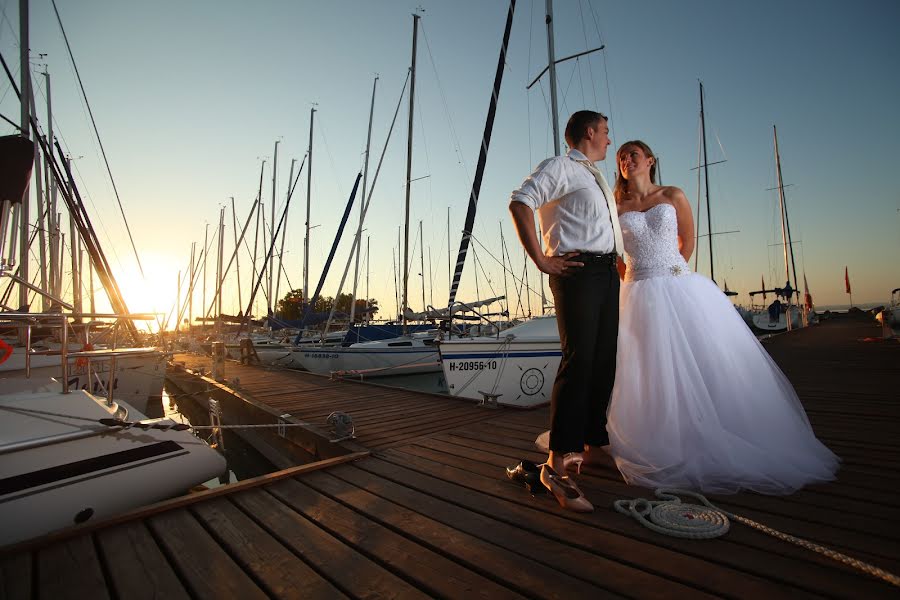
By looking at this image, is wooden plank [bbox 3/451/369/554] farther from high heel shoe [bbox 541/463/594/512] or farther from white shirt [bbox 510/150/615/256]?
white shirt [bbox 510/150/615/256]

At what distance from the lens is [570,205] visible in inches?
89.0

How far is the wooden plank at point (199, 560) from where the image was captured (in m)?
1.42

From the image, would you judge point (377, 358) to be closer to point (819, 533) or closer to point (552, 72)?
point (552, 72)

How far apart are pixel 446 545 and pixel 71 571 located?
4.50 ft

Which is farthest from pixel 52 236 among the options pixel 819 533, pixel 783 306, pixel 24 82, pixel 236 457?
pixel 783 306

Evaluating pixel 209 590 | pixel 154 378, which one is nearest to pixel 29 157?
pixel 209 590

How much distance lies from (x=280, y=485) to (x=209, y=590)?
1009mm

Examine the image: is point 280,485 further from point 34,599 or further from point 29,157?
point 29,157

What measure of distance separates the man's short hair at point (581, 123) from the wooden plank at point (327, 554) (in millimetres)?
2307

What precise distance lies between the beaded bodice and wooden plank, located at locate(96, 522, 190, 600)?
276 cm

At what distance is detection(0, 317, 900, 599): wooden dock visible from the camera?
1379 mm

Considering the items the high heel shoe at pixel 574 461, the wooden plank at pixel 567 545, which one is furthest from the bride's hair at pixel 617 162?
the wooden plank at pixel 567 545

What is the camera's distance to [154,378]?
29.8ft

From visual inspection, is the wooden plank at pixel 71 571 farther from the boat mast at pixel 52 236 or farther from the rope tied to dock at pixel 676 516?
the boat mast at pixel 52 236
